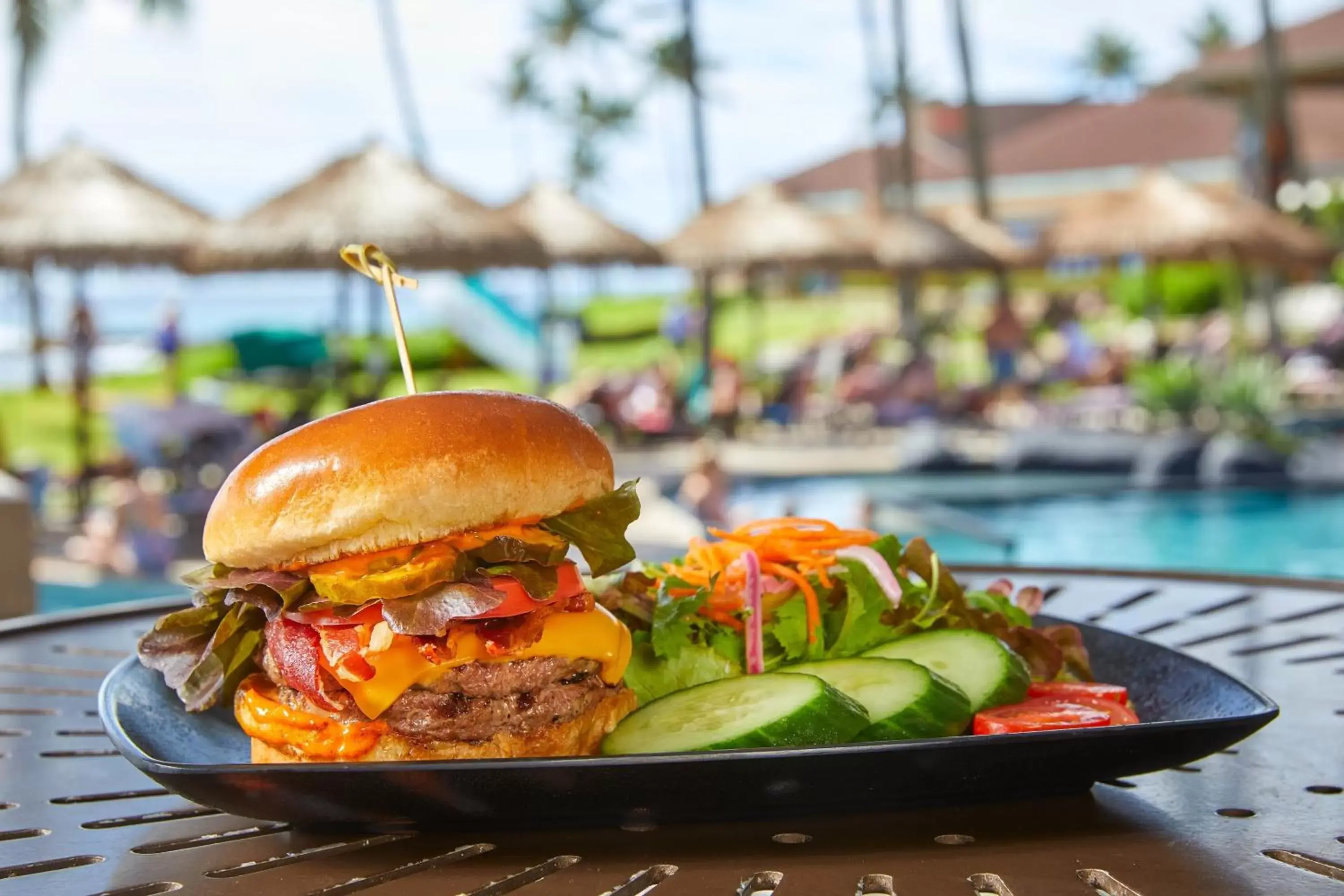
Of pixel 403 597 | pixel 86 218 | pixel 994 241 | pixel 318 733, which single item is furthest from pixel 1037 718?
pixel 994 241

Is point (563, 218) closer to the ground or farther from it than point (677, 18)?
closer to the ground

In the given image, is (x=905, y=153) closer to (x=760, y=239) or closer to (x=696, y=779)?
(x=760, y=239)

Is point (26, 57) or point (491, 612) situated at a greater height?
point (26, 57)

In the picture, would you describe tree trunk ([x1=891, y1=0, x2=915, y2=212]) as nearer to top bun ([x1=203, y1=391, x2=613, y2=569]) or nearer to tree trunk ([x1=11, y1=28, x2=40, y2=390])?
tree trunk ([x1=11, y1=28, x2=40, y2=390])

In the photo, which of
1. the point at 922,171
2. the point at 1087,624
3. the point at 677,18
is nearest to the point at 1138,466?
the point at 677,18

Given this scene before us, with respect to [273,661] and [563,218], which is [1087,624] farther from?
[563,218]

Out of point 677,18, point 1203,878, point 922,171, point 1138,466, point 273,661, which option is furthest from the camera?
point 922,171

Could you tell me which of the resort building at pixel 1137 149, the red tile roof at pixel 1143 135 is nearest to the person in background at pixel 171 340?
the resort building at pixel 1137 149
